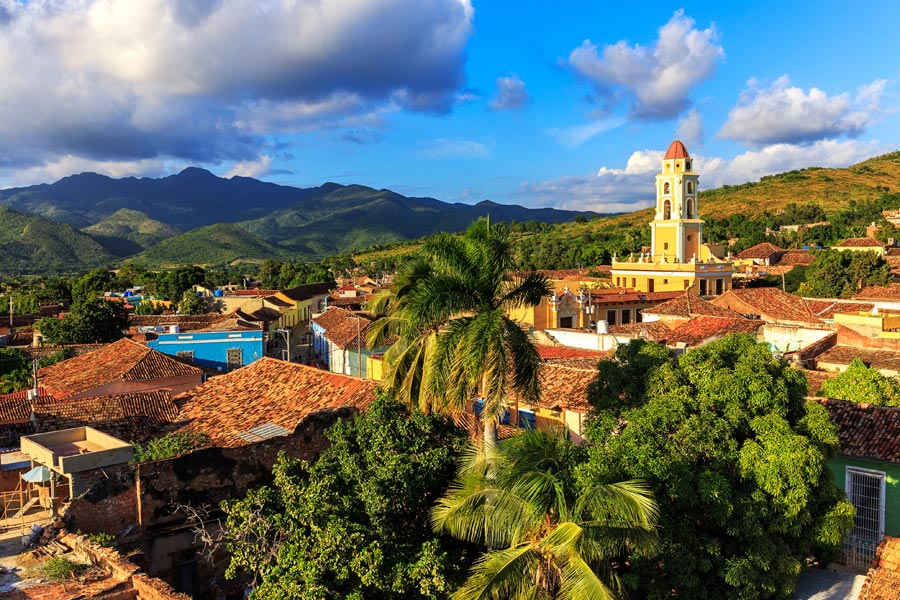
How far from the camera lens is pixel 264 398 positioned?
20547mm

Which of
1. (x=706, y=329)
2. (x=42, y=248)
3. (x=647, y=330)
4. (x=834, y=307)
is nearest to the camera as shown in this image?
(x=706, y=329)

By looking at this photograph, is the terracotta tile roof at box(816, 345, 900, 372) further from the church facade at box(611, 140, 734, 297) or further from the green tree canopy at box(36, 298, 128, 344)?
the green tree canopy at box(36, 298, 128, 344)

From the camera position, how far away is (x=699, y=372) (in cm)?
1121

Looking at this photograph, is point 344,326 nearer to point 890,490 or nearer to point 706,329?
point 706,329

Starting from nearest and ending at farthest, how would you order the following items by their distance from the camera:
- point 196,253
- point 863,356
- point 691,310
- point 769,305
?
point 863,356, point 691,310, point 769,305, point 196,253

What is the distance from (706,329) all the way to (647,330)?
2.61m

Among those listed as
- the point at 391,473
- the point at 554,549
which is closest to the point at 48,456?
the point at 391,473

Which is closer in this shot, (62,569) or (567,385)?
(62,569)

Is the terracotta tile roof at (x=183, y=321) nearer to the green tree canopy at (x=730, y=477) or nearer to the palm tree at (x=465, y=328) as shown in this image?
the palm tree at (x=465, y=328)

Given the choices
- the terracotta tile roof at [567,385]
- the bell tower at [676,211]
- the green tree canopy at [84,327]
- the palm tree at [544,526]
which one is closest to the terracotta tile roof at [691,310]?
the terracotta tile roof at [567,385]

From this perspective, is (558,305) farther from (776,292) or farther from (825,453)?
(825,453)

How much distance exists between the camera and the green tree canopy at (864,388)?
53.0 ft

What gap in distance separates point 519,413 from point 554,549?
432 inches

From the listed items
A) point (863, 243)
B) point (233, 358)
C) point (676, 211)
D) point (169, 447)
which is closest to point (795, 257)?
point (863, 243)
